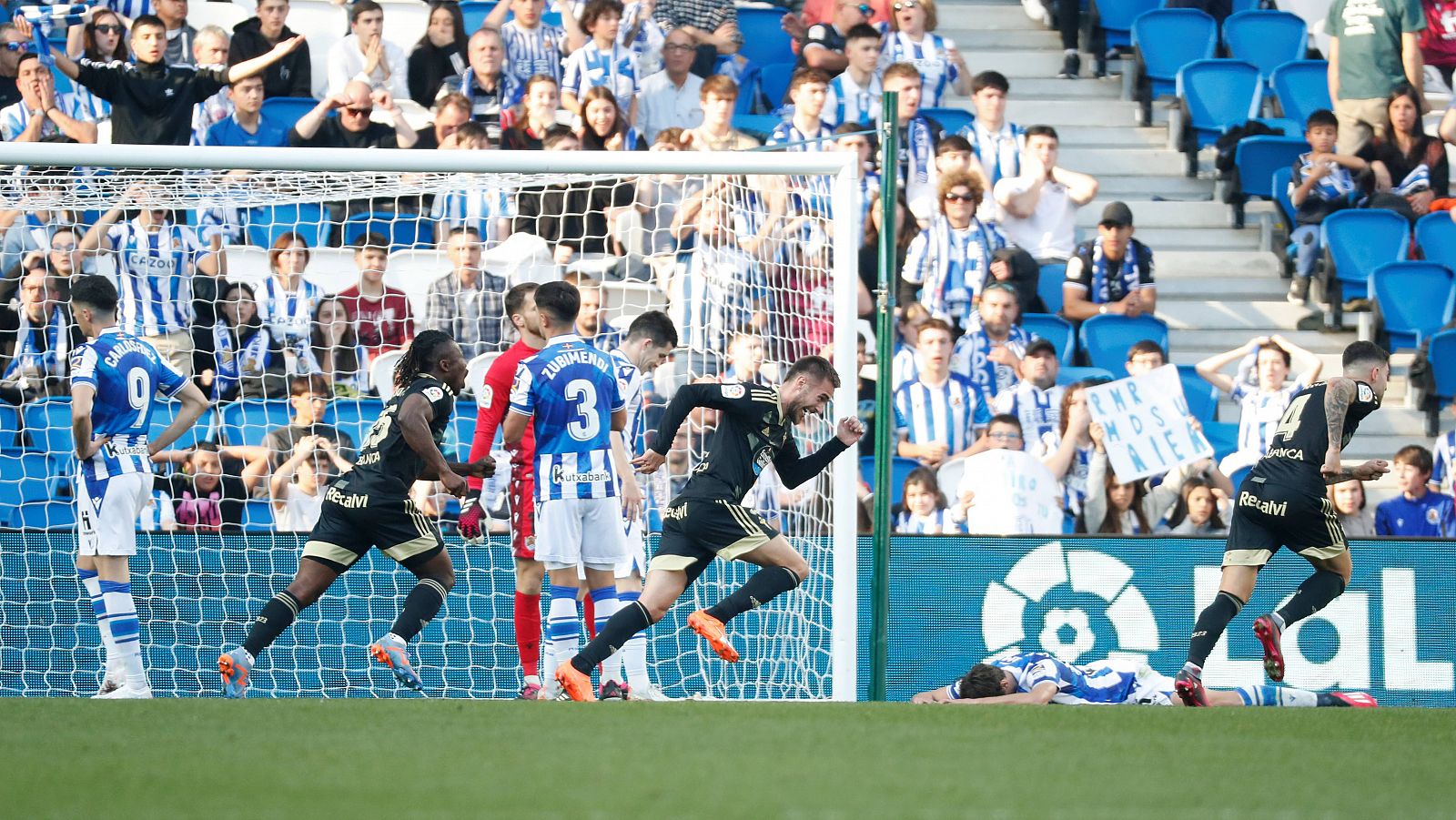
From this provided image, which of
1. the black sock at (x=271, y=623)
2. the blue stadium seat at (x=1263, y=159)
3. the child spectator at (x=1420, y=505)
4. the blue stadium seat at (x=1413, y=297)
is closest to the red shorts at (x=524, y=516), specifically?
the black sock at (x=271, y=623)

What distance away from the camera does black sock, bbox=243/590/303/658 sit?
7.62 metres

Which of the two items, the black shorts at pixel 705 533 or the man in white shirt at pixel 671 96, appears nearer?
the black shorts at pixel 705 533

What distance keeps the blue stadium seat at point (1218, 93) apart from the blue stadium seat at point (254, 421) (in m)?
7.76

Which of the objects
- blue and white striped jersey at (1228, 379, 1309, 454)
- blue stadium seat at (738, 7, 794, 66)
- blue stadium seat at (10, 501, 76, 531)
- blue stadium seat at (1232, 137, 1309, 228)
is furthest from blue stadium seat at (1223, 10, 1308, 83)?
blue stadium seat at (10, 501, 76, 531)

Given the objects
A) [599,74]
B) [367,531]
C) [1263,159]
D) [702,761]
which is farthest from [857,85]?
[702,761]

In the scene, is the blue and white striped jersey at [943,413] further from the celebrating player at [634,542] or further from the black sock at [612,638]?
the black sock at [612,638]

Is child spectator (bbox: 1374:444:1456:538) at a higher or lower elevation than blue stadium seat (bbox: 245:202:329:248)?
lower

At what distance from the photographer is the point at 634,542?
8.83 metres

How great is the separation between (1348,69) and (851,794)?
1061 cm

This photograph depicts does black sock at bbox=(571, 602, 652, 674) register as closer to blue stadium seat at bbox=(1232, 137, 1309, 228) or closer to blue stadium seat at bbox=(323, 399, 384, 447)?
blue stadium seat at bbox=(323, 399, 384, 447)

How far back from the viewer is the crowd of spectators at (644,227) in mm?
9805

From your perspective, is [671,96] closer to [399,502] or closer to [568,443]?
[568,443]

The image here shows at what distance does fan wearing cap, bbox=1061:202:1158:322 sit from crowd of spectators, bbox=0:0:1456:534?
0.02 m

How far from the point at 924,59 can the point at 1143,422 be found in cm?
429
